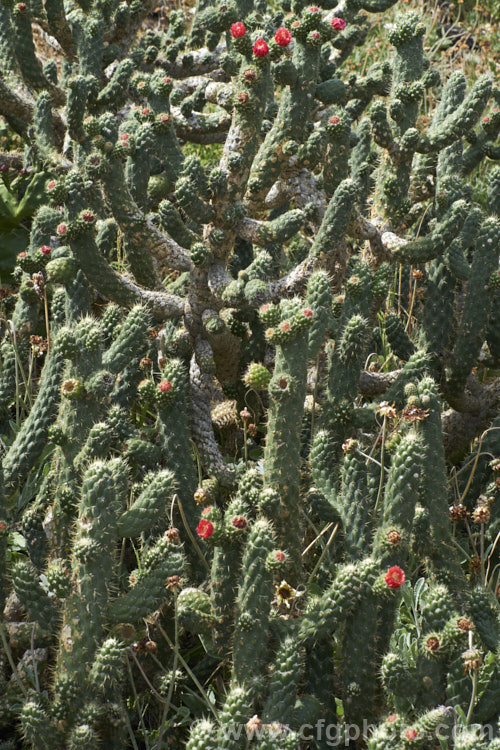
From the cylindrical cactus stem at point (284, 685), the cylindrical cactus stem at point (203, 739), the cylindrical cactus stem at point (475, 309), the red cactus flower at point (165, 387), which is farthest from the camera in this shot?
the cylindrical cactus stem at point (475, 309)

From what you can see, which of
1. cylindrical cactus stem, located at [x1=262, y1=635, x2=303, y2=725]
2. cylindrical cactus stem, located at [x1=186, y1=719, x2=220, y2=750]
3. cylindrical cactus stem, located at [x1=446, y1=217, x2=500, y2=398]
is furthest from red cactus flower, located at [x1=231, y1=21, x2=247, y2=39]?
cylindrical cactus stem, located at [x1=186, y1=719, x2=220, y2=750]

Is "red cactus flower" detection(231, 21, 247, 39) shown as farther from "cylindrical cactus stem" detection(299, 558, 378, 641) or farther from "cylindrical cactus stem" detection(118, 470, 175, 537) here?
"cylindrical cactus stem" detection(299, 558, 378, 641)

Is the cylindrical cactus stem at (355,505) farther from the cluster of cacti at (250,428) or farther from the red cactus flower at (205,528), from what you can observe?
the red cactus flower at (205,528)

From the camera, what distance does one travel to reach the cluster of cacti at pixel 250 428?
2660 mm

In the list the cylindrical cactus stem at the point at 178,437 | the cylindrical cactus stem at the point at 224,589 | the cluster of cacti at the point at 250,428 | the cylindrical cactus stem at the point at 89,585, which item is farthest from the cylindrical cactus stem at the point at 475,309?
the cylindrical cactus stem at the point at 89,585

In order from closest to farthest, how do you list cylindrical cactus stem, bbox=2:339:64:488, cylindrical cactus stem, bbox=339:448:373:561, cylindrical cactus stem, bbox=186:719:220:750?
1. cylindrical cactus stem, bbox=186:719:220:750
2. cylindrical cactus stem, bbox=339:448:373:561
3. cylindrical cactus stem, bbox=2:339:64:488

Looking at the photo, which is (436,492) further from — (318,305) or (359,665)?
(318,305)

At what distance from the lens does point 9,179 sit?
18.5ft

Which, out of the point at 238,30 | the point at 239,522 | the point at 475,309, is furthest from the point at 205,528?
the point at 238,30

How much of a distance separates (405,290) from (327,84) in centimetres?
152

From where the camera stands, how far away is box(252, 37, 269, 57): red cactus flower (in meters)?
3.67

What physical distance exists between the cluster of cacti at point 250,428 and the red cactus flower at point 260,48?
0.01 meters

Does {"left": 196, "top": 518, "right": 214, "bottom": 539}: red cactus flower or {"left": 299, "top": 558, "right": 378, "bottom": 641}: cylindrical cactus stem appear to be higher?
{"left": 196, "top": 518, "right": 214, "bottom": 539}: red cactus flower

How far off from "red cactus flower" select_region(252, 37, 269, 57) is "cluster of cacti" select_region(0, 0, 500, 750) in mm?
11
